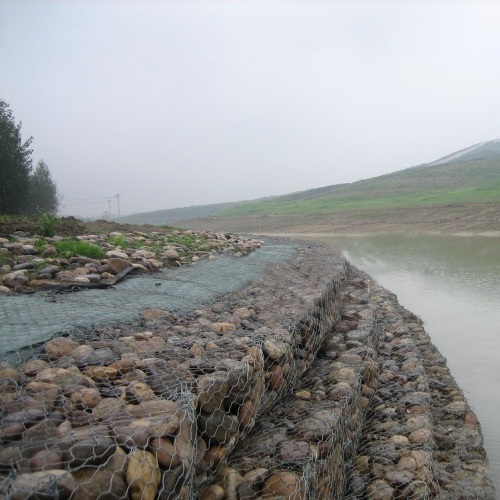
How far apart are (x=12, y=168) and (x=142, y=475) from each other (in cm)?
1970

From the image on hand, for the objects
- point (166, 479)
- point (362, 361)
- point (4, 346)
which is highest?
point (4, 346)

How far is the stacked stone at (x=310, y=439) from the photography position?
2.53 m

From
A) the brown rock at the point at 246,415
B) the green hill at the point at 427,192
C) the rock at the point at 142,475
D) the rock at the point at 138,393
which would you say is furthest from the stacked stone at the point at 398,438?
the green hill at the point at 427,192

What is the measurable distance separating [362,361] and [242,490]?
232 cm

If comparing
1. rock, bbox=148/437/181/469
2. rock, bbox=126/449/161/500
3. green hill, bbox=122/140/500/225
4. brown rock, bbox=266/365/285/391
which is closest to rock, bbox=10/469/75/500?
rock, bbox=126/449/161/500

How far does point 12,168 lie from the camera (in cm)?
1891

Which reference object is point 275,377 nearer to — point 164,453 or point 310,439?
point 310,439

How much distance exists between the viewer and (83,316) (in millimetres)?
3463

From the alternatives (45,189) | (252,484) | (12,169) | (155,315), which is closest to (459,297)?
(155,315)

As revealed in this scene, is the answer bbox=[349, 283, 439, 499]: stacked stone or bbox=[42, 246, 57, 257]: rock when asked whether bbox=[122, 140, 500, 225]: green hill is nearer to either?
bbox=[349, 283, 439, 499]: stacked stone

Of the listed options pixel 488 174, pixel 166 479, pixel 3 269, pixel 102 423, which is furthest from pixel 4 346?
pixel 488 174

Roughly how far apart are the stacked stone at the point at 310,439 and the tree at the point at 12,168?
17698 mm

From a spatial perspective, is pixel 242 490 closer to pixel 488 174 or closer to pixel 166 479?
pixel 166 479

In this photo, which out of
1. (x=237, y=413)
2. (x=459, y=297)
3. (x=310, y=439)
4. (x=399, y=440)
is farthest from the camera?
(x=459, y=297)
